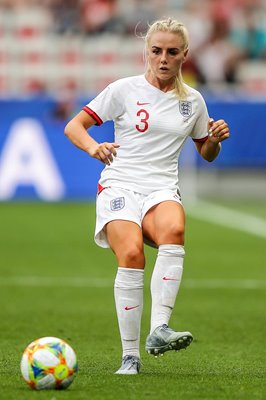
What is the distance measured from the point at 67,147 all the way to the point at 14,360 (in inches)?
561

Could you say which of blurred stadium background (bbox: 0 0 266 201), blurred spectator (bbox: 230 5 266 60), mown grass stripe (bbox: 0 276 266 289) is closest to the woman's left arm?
mown grass stripe (bbox: 0 276 266 289)

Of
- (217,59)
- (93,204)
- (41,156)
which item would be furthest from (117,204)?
(217,59)

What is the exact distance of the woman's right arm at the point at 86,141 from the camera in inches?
288

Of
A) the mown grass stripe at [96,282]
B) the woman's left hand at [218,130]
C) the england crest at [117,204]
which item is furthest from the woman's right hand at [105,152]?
the mown grass stripe at [96,282]

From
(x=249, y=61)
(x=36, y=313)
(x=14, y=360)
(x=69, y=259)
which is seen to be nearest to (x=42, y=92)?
(x=249, y=61)

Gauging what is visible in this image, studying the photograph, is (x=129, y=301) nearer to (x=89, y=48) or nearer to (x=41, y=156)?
(x=41, y=156)

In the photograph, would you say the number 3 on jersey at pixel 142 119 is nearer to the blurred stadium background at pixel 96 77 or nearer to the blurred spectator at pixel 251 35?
the blurred stadium background at pixel 96 77

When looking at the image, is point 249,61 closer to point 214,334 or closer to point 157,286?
point 214,334

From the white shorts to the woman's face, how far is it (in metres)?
0.73

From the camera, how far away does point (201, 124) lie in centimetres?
792

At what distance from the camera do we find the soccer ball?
6.70 meters

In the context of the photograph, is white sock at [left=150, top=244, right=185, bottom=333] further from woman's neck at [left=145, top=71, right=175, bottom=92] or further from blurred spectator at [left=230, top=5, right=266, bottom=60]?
blurred spectator at [left=230, top=5, right=266, bottom=60]

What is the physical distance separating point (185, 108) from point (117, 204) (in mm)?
756

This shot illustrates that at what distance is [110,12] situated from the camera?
26500 mm
